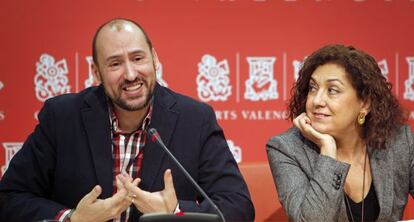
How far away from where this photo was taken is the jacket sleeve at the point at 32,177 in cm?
247

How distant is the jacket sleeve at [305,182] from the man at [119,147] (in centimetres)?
17

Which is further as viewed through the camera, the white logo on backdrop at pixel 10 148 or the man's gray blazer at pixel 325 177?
the white logo on backdrop at pixel 10 148

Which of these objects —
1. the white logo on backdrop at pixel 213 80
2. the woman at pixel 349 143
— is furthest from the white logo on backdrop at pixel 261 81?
the woman at pixel 349 143

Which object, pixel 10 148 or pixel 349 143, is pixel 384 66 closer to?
pixel 349 143

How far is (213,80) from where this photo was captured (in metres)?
3.57

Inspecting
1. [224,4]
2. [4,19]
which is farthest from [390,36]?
[4,19]

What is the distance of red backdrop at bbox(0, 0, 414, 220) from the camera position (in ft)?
11.3

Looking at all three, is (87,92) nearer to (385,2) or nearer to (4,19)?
(4,19)

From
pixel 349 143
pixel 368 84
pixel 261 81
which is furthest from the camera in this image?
pixel 261 81

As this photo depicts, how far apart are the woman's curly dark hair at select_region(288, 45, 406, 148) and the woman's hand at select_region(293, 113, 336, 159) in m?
0.18

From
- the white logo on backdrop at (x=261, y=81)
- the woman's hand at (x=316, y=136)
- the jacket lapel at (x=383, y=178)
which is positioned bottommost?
the jacket lapel at (x=383, y=178)

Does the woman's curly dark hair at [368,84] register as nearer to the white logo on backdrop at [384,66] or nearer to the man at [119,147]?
the man at [119,147]

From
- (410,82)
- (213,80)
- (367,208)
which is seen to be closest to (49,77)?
(213,80)

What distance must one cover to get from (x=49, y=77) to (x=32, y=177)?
3.41 feet
